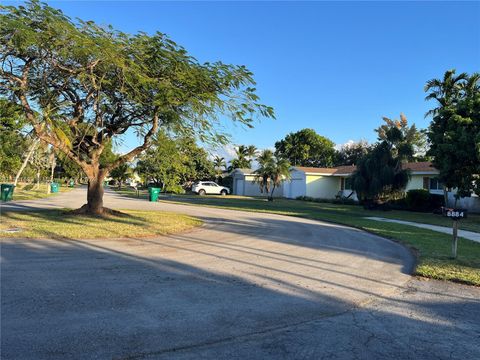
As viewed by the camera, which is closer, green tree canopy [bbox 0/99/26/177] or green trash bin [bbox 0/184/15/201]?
green tree canopy [bbox 0/99/26/177]

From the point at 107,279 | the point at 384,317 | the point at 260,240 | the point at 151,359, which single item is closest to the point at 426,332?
the point at 384,317

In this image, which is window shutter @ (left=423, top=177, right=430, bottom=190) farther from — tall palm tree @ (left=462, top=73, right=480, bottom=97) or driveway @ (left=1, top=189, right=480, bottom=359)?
driveway @ (left=1, top=189, right=480, bottom=359)

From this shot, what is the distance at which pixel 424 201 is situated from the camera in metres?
28.9

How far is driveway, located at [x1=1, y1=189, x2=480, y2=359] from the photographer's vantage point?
4.31m

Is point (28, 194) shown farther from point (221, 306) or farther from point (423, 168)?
point (221, 306)

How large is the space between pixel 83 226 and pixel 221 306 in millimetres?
8598

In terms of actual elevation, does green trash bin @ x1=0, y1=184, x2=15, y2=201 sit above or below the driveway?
above

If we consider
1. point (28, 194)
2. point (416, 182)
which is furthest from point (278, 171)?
point (28, 194)

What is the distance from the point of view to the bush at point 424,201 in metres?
28.8

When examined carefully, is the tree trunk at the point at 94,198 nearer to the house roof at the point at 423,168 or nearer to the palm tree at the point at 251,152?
the house roof at the point at 423,168

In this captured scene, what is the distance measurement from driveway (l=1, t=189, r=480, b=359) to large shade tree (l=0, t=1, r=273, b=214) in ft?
17.0

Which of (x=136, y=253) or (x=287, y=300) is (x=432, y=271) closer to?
(x=287, y=300)

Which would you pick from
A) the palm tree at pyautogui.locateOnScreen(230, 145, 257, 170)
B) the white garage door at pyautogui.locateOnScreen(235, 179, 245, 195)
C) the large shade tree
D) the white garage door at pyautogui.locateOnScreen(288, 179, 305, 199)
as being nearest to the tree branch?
the large shade tree

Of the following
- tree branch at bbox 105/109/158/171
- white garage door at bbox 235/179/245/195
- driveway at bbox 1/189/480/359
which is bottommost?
driveway at bbox 1/189/480/359
